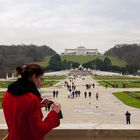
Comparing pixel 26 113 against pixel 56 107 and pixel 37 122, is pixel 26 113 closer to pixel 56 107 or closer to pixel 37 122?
pixel 37 122

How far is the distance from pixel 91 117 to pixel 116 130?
19549mm

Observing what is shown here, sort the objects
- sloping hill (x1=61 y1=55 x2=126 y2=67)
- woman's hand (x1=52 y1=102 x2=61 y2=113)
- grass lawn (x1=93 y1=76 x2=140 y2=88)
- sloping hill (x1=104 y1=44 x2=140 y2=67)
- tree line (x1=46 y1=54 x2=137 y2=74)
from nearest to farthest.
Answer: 1. woman's hand (x1=52 y1=102 x2=61 y2=113)
2. grass lawn (x1=93 y1=76 x2=140 y2=88)
3. tree line (x1=46 y1=54 x2=137 y2=74)
4. sloping hill (x1=104 y1=44 x2=140 y2=67)
5. sloping hill (x1=61 y1=55 x2=126 y2=67)

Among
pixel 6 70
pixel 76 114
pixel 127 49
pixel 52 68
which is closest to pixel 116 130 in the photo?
pixel 76 114

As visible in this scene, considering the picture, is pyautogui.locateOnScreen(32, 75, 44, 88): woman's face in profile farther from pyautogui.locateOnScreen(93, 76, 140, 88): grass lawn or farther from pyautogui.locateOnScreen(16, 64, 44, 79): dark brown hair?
pyautogui.locateOnScreen(93, 76, 140, 88): grass lawn

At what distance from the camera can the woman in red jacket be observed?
328cm

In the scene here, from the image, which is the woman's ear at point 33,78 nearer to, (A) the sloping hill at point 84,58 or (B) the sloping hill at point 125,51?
(B) the sloping hill at point 125,51

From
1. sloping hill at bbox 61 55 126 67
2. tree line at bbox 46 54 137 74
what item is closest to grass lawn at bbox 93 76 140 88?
tree line at bbox 46 54 137 74

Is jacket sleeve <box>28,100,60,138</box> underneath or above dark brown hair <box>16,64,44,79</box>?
underneath

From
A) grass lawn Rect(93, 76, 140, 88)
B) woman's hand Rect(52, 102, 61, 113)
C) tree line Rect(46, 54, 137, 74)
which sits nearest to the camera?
woman's hand Rect(52, 102, 61, 113)

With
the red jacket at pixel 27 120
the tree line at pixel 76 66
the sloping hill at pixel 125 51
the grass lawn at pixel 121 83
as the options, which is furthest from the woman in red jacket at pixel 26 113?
the sloping hill at pixel 125 51

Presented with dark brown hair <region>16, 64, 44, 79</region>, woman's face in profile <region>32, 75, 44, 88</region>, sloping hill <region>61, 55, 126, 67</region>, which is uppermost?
sloping hill <region>61, 55, 126, 67</region>

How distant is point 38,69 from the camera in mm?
3525

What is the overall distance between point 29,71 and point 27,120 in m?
0.41

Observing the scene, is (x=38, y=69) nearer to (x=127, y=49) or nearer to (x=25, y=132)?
(x=25, y=132)
